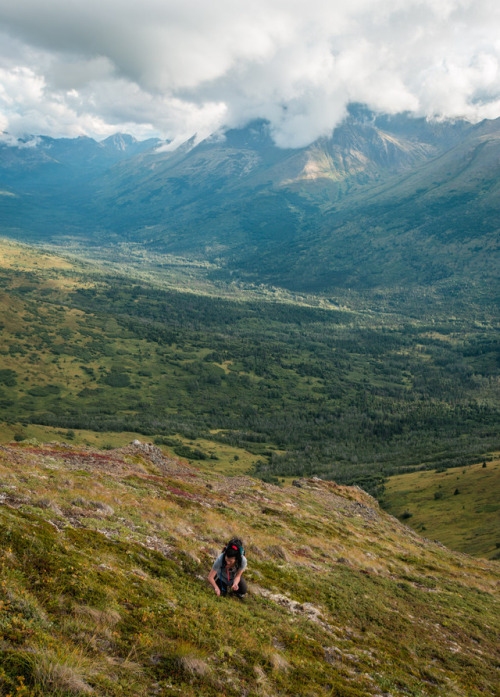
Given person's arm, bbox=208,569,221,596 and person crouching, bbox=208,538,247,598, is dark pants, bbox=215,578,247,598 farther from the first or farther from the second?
person's arm, bbox=208,569,221,596

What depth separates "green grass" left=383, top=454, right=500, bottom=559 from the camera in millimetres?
48781

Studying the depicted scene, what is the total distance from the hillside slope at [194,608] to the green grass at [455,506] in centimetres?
2063

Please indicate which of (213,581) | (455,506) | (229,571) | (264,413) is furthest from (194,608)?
(264,413)

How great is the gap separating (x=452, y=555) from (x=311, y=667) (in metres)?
37.6

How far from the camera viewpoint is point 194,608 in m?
11.8

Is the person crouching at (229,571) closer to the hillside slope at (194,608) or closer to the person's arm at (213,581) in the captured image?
the person's arm at (213,581)

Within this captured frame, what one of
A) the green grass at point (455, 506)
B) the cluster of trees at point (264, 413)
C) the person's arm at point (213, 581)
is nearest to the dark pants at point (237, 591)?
the person's arm at point (213, 581)

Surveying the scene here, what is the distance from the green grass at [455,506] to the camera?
48781 mm

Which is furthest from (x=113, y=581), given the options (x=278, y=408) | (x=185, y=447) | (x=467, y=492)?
(x=278, y=408)

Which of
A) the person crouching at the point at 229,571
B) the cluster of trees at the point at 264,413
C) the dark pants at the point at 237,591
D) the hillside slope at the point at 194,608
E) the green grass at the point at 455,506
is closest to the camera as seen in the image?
the hillside slope at the point at 194,608

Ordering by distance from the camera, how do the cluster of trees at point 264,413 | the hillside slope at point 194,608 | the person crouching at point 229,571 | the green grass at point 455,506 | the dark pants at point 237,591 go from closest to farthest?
the hillside slope at point 194,608, the person crouching at point 229,571, the dark pants at point 237,591, the green grass at point 455,506, the cluster of trees at point 264,413

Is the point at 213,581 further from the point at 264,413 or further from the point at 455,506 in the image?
the point at 264,413

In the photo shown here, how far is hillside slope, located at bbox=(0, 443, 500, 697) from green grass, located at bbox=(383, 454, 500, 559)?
67.7 feet

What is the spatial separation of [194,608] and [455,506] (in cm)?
6001
